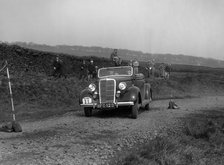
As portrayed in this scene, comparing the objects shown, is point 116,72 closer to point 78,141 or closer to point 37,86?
point 78,141

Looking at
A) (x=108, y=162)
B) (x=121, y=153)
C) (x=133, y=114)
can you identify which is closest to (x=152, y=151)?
Result: (x=121, y=153)

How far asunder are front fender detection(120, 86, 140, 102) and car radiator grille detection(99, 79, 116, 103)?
1.14 feet

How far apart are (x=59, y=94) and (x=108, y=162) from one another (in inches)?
517

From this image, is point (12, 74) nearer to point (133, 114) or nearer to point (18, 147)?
point (133, 114)

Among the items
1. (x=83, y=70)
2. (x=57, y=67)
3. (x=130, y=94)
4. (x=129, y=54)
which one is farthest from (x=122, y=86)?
(x=129, y=54)

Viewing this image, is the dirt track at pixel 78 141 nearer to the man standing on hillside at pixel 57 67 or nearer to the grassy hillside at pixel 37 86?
the grassy hillside at pixel 37 86

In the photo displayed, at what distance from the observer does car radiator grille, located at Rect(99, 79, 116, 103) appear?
11.4 metres

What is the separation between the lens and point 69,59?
2573cm

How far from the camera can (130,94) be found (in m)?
11.3

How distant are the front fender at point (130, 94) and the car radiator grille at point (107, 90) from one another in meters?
0.35

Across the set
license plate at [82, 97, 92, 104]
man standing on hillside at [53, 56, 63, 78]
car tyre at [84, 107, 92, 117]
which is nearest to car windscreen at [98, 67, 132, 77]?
license plate at [82, 97, 92, 104]

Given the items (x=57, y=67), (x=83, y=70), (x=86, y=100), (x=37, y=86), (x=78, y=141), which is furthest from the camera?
(x=83, y=70)

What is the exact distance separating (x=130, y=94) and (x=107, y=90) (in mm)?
788

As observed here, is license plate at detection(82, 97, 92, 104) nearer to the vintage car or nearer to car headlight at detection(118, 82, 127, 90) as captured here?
the vintage car
